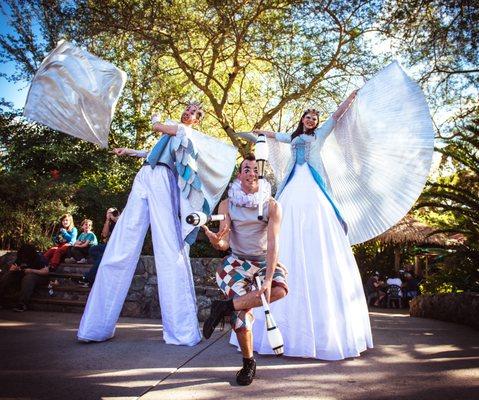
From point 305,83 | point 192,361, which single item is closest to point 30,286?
point 192,361

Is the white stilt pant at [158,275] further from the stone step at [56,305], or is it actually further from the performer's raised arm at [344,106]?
the stone step at [56,305]

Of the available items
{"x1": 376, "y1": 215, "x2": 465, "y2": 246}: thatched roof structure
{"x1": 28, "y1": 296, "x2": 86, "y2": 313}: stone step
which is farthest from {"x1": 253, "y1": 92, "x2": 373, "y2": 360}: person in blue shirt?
{"x1": 376, "y1": 215, "x2": 465, "y2": 246}: thatched roof structure

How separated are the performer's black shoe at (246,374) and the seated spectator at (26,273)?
4.63 meters

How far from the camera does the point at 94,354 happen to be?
12.0ft

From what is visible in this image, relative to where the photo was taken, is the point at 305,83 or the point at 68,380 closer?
the point at 68,380

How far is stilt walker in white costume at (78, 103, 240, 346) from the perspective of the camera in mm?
4113

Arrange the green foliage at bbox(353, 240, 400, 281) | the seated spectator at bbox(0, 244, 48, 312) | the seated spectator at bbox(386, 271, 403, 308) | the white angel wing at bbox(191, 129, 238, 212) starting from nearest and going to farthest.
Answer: the white angel wing at bbox(191, 129, 238, 212) < the seated spectator at bbox(0, 244, 48, 312) < the seated spectator at bbox(386, 271, 403, 308) < the green foliage at bbox(353, 240, 400, 281)

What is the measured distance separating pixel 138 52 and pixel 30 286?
6898 millimetres

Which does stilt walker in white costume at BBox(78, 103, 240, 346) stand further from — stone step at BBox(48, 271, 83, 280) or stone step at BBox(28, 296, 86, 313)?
stone step at BBox(48, 271, 83, 280)

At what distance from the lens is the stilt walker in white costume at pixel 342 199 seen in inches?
148

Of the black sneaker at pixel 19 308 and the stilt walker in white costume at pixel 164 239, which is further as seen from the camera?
the black sneaker at pixel 19 308

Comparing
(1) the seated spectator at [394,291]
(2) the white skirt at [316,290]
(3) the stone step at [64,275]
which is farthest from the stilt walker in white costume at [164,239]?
(1) the seated spectator at [394,291]

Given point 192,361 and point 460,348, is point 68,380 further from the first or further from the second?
point 460,348

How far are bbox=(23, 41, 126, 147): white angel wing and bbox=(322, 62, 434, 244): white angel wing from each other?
211 cm
